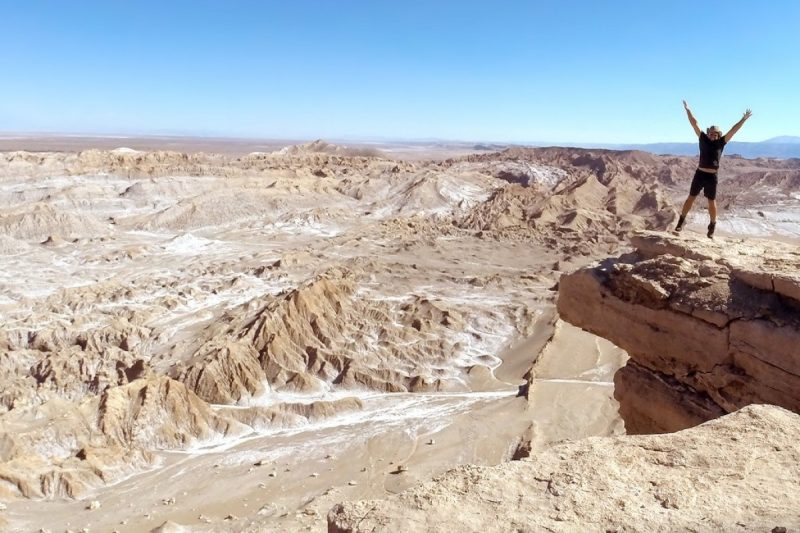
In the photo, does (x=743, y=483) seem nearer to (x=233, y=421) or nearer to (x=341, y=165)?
(x=233, y=421)

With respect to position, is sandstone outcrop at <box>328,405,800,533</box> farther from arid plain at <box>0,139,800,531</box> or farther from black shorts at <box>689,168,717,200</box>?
arid plain at <box>0,139,800,531</box>

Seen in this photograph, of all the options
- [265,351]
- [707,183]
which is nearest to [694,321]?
[707,183]

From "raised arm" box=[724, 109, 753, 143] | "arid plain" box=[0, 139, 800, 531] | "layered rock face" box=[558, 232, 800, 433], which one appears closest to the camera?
"layered rock face" box=[558, 232, 800, 433]

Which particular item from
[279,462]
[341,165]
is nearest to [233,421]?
[279,462]

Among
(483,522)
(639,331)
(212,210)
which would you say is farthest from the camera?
(212,210)

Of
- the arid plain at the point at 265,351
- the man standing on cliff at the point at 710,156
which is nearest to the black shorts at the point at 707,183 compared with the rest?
the man standing on cliff at the point at 710,156

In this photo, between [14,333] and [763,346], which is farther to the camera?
[14,333]

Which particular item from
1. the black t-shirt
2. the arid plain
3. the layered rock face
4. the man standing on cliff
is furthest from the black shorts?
the arid plain

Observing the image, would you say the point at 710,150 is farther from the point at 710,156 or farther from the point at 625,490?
the point at 625,490
